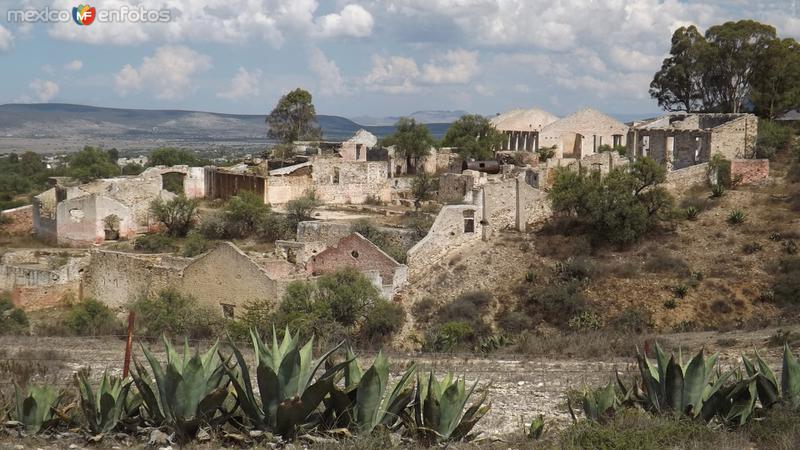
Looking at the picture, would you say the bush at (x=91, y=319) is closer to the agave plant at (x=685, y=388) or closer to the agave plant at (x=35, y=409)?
the agave plant at (x=35, y=409)

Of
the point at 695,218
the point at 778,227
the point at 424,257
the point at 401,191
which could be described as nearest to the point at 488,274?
the point at 424,257

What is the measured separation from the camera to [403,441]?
7789mm

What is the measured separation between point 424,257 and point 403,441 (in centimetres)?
1514

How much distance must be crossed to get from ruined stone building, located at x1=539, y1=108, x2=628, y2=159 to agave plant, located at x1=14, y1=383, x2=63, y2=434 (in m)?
32.6

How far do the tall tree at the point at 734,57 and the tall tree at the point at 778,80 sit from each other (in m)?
0.47

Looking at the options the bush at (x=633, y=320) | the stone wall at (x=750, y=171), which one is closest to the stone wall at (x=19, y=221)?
the bush at (x=633, y=320)

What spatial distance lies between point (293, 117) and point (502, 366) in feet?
130

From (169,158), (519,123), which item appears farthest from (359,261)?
(169,158)

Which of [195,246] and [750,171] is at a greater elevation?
[750,171]

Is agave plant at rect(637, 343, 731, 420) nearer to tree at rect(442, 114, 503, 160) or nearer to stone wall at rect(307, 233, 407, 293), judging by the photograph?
stone wall at rect(307, 233, 407, 293)

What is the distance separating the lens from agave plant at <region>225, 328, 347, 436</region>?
7625 mm

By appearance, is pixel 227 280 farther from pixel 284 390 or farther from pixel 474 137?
pixel 474 137

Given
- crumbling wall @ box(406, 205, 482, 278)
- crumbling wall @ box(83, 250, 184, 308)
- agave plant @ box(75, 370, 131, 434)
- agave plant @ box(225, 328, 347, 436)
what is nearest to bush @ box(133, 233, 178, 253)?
crumbling wall @ box(83, 250, 184, 308)

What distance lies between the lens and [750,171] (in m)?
26.4
